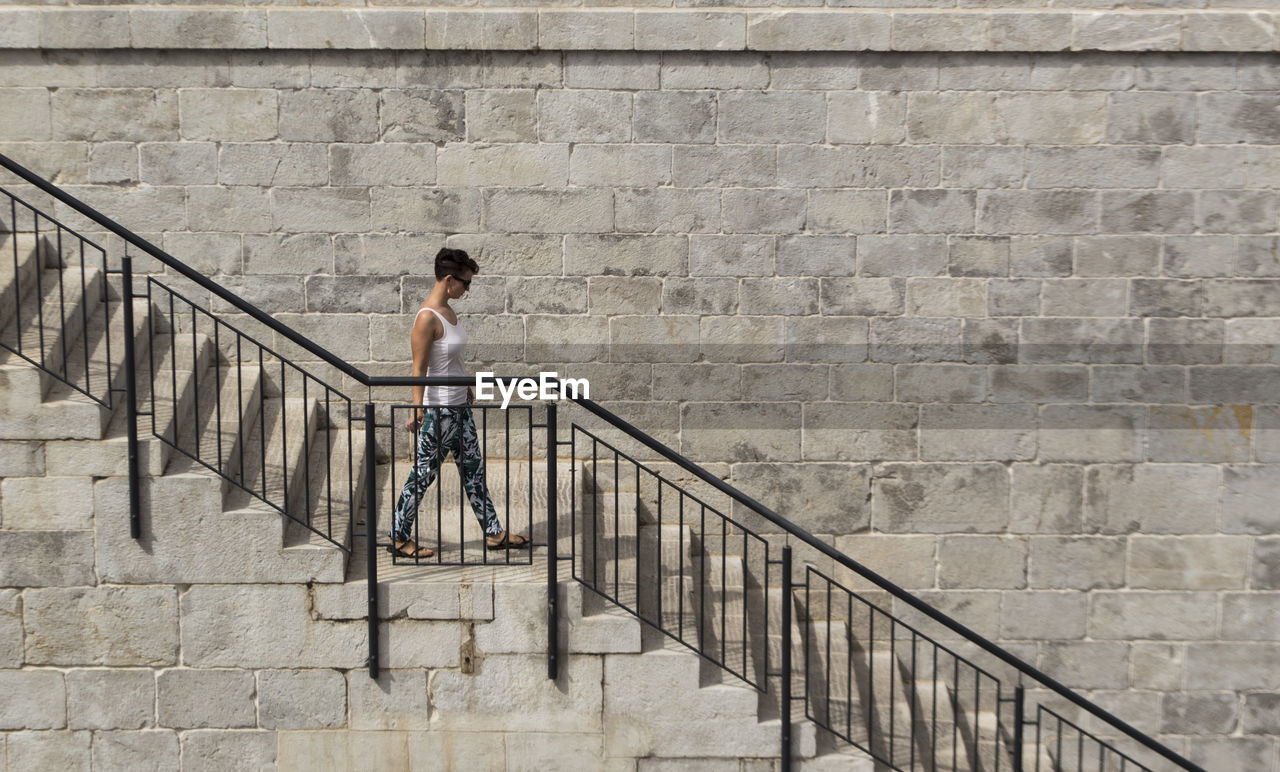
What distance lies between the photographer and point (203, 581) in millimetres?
4688

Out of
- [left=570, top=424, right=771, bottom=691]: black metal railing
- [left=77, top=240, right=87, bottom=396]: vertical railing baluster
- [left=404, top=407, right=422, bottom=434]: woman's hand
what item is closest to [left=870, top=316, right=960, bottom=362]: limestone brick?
[left=570, top=424, right=771, bottom=691]: black metal railing

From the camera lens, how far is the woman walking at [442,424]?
4773mm

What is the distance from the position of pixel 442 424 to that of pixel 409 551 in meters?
0.68

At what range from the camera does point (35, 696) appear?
4766 millimetres

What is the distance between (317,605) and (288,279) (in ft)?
7.79

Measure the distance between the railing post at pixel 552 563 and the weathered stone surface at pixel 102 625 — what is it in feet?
6.03

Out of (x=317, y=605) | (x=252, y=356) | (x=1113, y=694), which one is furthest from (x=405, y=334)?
Result: (x=1113, y=694)

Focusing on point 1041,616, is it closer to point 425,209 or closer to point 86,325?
point 425,209

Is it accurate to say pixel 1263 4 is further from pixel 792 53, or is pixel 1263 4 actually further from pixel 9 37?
pixel 9 37

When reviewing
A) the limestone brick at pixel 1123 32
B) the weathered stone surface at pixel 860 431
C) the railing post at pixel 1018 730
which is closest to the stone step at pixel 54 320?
the weathered stone surface at pixel 860 431

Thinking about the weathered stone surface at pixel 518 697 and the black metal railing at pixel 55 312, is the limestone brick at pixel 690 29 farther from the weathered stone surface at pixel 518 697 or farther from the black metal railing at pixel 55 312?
the weathered stone surface at pixel 518 697

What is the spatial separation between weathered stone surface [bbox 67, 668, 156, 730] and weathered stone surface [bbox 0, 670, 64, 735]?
52mm

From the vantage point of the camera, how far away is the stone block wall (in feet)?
19.7

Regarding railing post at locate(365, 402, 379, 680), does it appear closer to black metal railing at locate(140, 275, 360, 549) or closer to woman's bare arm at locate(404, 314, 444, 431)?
black metal railing at locate(140, 275, 360, 549)
